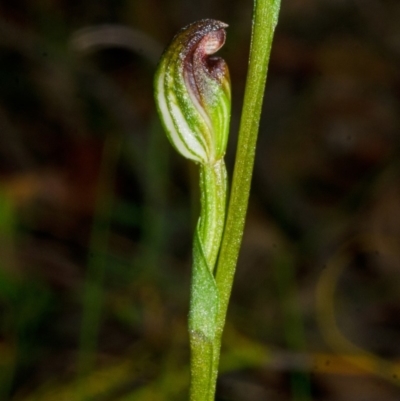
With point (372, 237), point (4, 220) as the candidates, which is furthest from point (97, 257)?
point (372, 237)

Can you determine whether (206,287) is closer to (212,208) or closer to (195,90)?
(212,208)

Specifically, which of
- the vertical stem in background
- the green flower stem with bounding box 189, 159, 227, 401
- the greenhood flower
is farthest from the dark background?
the greenhood flower

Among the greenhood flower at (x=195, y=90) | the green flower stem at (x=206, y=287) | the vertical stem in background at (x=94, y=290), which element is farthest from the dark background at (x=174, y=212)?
the greenhood flower at (x=195, y=90)

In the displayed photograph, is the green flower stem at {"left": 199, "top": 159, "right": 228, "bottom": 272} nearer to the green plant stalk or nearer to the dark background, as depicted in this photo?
the green plant stalk

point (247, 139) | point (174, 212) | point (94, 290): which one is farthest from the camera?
point (174, 212)

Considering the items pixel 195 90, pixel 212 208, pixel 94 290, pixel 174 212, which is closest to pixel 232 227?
pixel 212 208
